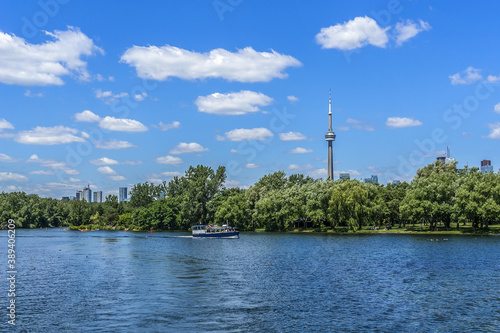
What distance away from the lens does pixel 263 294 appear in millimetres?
42781

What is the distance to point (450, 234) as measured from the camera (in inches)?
4722

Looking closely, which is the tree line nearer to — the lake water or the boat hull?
the boat hull

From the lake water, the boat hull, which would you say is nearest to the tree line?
the boat hull

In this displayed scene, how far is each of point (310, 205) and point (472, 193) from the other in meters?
47.3

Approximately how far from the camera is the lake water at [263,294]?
32562 millimetres

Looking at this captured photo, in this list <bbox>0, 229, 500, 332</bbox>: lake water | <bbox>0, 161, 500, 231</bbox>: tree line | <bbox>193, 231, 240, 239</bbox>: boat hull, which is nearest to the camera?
<bbox>0, 229, 500, 332</bbox>: lake water

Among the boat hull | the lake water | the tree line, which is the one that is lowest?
the lake water

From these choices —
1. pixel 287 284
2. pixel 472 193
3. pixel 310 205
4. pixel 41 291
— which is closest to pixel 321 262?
pixel 287 284

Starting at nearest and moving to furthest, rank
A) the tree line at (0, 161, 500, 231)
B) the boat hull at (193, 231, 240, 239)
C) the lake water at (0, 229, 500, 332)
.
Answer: the lake water at (0, 229, 500, 332), the tree line at (0, 161, 500, 231), the boat hull at (193, 231, 240, 239)

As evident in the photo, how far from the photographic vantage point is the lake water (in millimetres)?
32562

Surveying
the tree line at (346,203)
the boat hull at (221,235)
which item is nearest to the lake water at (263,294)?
the tree line at (346,203)

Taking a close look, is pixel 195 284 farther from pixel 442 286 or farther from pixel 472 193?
pixel 472 193

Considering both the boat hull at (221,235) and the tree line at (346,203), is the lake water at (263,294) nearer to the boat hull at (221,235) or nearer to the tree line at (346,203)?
the tree line at (346,203)

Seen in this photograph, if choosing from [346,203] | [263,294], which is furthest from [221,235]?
[263,294]
